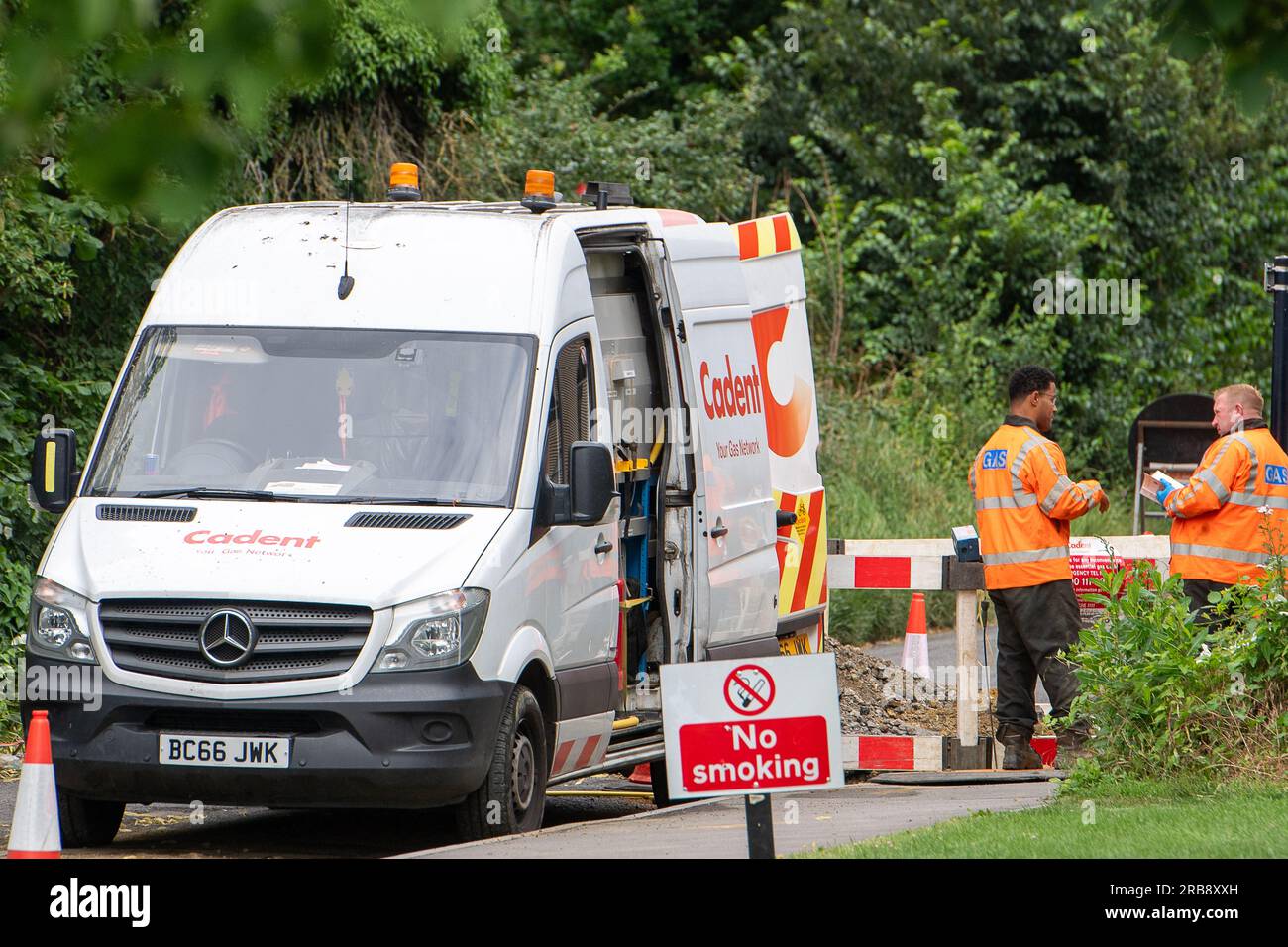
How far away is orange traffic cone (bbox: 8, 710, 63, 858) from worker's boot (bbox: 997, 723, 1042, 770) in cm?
550

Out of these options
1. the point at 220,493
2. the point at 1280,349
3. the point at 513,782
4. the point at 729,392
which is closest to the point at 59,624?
the point at 220,493

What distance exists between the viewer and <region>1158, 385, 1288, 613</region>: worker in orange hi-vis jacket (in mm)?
10508

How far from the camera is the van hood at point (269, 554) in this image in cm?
744

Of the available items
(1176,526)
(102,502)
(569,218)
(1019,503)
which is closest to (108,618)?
(102,502)

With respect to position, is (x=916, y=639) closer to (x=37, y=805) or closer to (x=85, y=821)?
(x=85, y=821)

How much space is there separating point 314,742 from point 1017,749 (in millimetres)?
4639

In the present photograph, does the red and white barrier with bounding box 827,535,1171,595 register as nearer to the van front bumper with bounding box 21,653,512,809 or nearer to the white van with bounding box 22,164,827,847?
the white van with bounding box 22,164,827,847

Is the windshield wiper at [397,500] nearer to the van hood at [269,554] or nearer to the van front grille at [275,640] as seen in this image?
the van hood at [269,554]

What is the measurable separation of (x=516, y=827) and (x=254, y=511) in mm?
1645

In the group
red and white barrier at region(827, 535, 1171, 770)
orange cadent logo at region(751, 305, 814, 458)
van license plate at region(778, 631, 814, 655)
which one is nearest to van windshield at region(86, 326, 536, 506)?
orange cadent logo at region(751, 305, 814, 458)

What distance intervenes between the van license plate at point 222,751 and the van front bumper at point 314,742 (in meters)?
0.02

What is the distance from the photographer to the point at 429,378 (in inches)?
328

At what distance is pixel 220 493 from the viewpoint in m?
8.05
